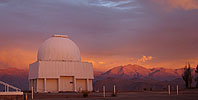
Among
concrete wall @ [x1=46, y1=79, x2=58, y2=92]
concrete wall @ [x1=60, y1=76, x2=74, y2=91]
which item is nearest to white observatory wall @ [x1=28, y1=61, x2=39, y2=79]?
concrete wall @ [x1=46, y1=79, x2=58, y2=92]

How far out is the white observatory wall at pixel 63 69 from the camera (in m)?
39.5

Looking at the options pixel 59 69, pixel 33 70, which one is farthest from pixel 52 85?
pixel 33 70

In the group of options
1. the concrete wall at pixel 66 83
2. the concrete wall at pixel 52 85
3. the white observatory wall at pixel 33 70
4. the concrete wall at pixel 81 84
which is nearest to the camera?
the white observatory wall at pixel 33 70

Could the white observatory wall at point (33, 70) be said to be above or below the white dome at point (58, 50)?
below

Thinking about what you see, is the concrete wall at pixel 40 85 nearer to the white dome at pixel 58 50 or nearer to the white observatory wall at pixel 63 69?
the white observatory wall at pixel 63 69

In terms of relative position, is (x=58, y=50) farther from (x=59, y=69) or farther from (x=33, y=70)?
(x=33, y=70)

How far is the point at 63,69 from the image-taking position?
40438 mm

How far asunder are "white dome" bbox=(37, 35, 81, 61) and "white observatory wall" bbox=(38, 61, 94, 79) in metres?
1.44

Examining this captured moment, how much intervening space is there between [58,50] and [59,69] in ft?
10.7

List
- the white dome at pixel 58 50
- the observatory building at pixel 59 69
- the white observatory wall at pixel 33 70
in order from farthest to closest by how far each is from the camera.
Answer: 1. the white dome at pixel 58 50
2. the white observatory wall at pixel 33 70
3. the observatory building at pixel 59 69

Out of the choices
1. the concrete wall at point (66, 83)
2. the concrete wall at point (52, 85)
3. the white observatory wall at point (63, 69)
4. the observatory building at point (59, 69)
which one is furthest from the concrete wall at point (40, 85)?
the concrete wall at point (66, 83)

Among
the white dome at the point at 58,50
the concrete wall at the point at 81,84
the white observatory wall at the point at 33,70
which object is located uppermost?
the white dome at the point at 58,50

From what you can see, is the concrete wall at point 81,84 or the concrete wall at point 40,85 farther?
the concrete wall at point 81,84

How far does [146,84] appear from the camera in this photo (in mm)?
78750
